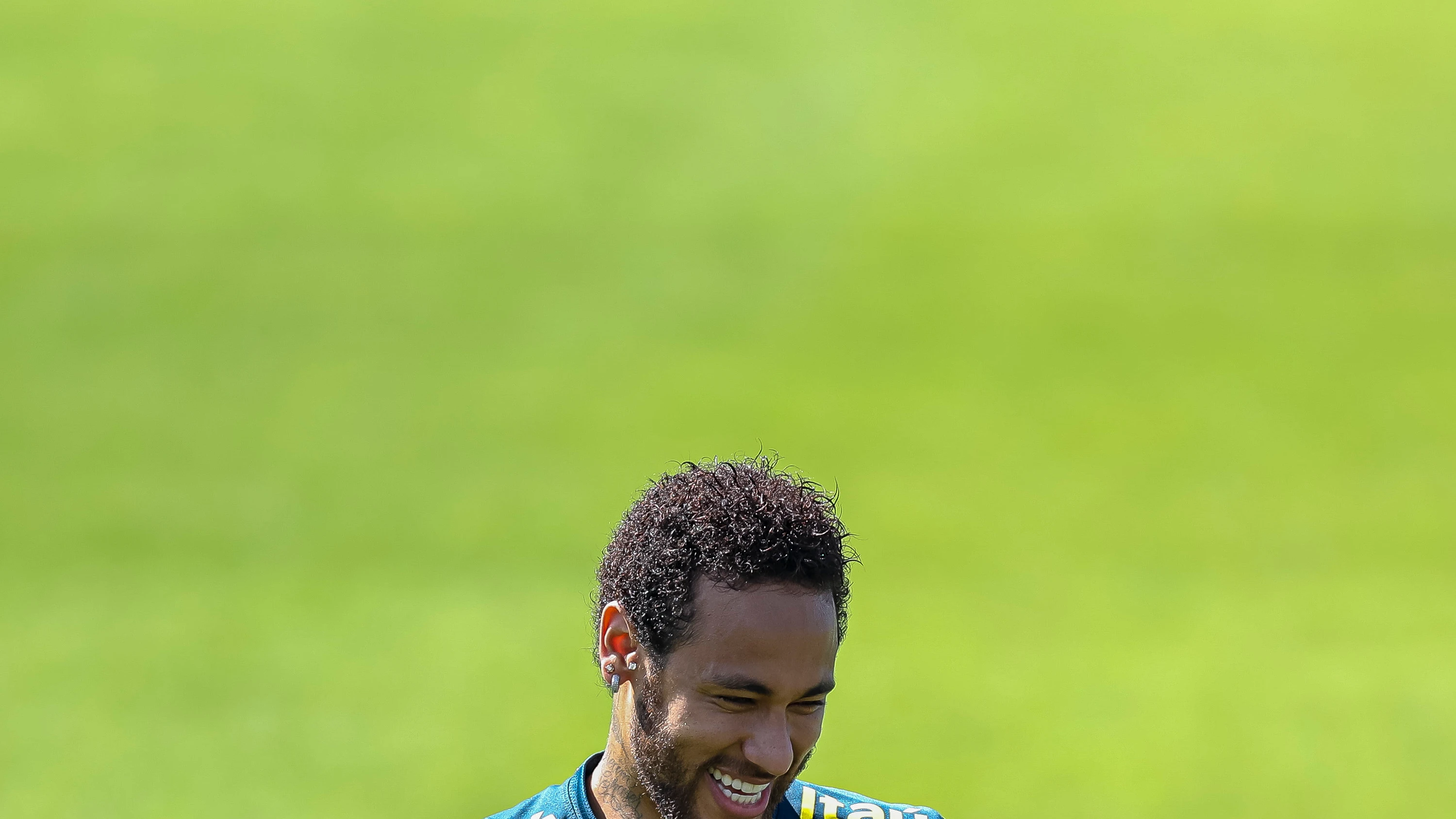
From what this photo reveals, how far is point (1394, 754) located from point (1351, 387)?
1.09 meters

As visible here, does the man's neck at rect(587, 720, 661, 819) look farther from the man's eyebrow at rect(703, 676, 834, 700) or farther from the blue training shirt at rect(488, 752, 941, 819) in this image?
the man's eyebrow at rect(703, 676, 834, 700)

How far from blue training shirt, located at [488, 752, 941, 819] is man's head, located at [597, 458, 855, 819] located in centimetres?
12

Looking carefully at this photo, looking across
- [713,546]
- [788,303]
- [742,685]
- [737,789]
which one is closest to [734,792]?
[737,789]

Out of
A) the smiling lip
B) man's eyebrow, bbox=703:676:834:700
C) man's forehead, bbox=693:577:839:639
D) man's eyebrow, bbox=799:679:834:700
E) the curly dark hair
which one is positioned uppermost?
the curly dark hair

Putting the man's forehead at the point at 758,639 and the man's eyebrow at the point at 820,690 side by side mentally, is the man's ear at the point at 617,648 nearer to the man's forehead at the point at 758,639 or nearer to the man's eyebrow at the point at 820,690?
the man's forehead at the point at 758,639

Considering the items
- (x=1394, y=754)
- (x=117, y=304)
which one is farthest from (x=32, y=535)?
(x=1394, y=754)

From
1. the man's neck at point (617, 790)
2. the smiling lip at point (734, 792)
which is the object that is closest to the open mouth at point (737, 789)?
the smiling lip at point (734, 792)

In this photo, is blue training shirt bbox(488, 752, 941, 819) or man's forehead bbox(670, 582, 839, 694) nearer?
man's forehead bbox(670, 582, 839, 694)

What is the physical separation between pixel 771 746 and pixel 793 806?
310 mm

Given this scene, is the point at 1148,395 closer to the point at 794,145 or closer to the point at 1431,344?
the point at 1431,344

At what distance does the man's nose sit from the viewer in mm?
1363

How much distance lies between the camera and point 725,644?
4.53 ft

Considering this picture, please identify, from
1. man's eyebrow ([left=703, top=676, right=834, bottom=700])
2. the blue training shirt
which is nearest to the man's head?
man's eyebrow ([left=703, top=676, right=834, bottom=700])

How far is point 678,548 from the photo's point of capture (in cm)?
145
